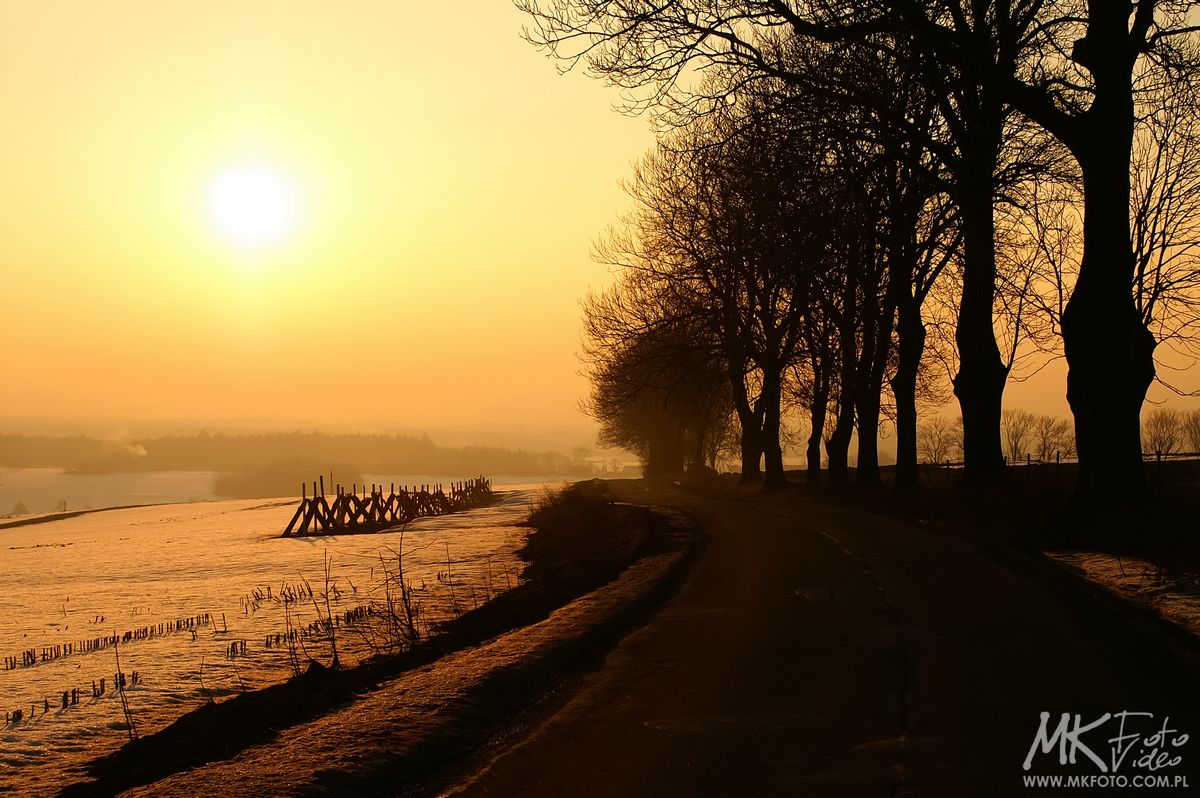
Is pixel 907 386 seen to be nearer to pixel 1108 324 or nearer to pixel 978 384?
pixel 978 384

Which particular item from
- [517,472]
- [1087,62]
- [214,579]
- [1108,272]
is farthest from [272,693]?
[517,472]

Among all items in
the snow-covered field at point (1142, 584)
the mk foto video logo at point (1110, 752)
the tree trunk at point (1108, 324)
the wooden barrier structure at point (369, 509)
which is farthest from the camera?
the wooden barrier structure at point (369, 509)

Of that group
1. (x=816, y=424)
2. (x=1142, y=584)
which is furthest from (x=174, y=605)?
(x=816, y=424)

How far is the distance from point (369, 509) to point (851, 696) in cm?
5209

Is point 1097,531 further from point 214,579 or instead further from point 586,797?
point 214,579

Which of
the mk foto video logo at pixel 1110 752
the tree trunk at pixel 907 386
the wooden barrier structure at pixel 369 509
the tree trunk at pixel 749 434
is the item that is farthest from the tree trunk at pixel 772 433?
the mk foto video logo at pixel 1110 752

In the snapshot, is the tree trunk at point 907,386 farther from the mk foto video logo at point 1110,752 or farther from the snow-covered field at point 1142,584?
the mk foto video logo at point 1110,752

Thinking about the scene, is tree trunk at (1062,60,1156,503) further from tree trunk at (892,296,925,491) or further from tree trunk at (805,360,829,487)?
tree trunk at (805,360,829,487)

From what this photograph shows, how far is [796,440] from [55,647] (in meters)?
66.3

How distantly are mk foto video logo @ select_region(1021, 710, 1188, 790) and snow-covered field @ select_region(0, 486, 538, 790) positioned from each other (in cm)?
742

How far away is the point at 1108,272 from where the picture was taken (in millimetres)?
16734

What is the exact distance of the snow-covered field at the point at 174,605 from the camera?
10727mm

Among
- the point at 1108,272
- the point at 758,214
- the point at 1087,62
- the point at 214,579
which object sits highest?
the point at 1087,62

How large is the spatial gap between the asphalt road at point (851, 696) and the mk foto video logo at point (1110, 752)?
28mm
